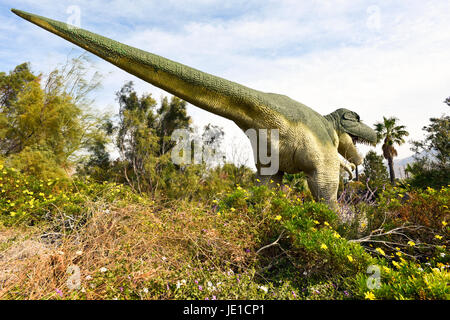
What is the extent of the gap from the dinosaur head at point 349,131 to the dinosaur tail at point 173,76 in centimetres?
215

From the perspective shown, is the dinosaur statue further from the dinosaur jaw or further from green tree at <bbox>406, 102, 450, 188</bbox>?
green tree at <bbox>406, 102, 450, 188</bbox>

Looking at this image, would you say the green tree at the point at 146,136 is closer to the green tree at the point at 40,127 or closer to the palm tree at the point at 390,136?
the green tree at the point at 40,127

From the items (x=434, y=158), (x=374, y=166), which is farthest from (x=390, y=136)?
(x=434, y=158)

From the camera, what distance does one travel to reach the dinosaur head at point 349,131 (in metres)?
5.16

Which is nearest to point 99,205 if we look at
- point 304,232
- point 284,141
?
point 304,232

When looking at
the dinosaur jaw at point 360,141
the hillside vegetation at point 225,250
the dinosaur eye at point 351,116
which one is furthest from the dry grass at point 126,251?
the dinosaur jaw at point 360,141

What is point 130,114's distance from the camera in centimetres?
1150

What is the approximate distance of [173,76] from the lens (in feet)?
10.4

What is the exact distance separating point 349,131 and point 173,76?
354cm

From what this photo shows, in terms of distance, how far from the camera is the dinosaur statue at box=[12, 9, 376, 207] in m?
2.95

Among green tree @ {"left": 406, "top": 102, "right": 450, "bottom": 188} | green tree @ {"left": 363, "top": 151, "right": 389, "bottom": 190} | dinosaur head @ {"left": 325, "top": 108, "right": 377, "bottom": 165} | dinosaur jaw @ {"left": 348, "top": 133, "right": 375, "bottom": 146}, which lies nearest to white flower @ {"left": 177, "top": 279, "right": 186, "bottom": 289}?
dinosaur head @ {"left": 325, "top": 108, "right": 377, "bottom": 165}

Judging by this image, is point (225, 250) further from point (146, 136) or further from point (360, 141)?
point (146, 136)

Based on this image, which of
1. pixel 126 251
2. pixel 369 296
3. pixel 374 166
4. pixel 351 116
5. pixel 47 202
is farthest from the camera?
pixel 374 166
